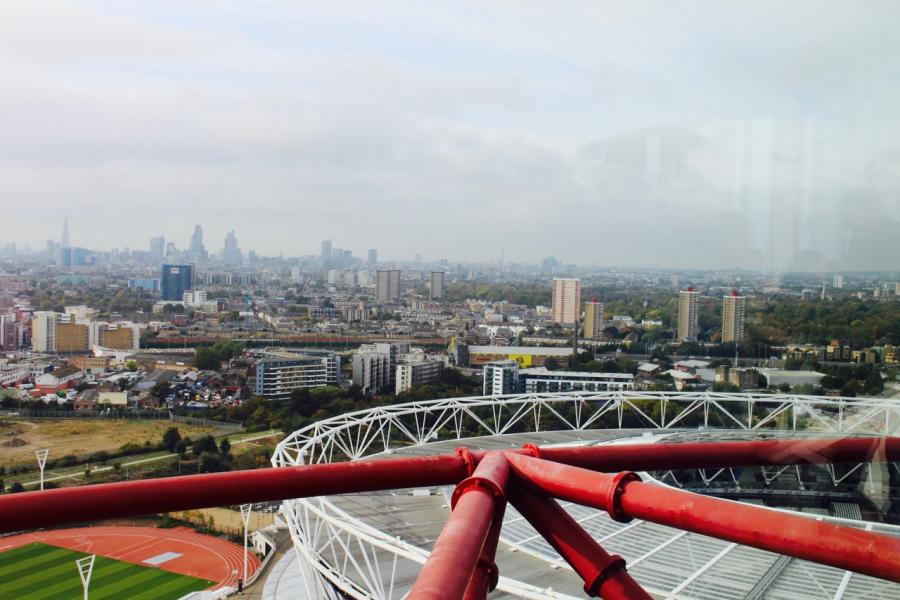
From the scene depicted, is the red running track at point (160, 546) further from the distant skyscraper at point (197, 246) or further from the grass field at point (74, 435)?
the distant skyscraper at point (197, 246)

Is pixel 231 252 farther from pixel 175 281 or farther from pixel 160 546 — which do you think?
pixel 160 546

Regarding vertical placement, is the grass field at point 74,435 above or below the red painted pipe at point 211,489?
below

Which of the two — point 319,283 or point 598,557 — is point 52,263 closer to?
point 319,283

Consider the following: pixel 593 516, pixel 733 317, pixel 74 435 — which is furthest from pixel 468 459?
pixel 74 435

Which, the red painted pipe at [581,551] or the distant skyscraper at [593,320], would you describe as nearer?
the red painted pipe at [581,551]

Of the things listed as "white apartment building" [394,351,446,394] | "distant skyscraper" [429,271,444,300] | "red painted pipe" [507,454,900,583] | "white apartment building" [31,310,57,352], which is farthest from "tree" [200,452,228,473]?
"distant skyscraper" [429,271,444,300]

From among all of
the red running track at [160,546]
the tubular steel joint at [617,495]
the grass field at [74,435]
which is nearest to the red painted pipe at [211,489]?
the tubular steel joint at [617,495]

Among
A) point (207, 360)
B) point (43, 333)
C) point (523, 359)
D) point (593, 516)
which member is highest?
point (593, 516)
